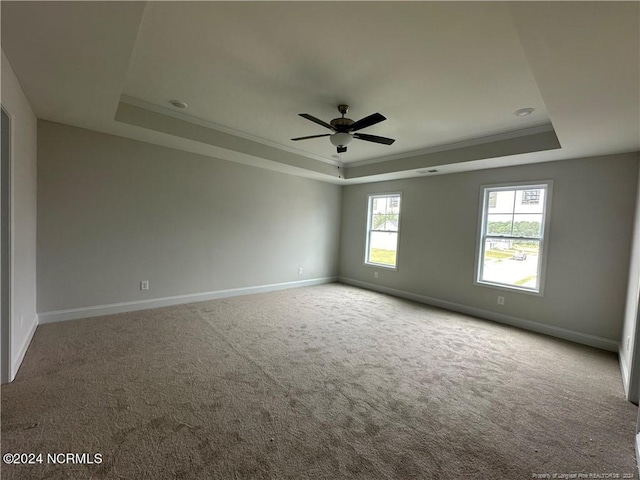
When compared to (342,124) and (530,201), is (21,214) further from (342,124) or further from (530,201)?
(530,201)

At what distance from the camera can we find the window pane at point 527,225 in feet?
13.6

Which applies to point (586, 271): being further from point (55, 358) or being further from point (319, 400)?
point (55, 358)

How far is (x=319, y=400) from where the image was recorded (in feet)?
7.31

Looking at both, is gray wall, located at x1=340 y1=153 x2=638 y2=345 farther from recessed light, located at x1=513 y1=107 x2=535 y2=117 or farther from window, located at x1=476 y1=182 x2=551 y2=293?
recessed light, located at x1=513 y1=107 x2=535 y2=117

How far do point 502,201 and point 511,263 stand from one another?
99 cm

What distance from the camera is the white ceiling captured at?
1.65 m

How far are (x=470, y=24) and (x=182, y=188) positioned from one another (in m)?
4.15

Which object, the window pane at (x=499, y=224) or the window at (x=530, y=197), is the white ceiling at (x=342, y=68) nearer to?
the window at (x=530, y=197)

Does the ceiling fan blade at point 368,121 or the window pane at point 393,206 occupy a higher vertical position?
the ceiling fan blade at point 368,121

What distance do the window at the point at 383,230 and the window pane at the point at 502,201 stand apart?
1.72 metres

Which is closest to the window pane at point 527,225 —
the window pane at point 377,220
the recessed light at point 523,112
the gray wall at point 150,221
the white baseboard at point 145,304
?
the recessed light at point 523,112

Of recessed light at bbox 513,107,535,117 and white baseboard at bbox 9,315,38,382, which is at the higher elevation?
recessed light at bbox 513,107,535,117

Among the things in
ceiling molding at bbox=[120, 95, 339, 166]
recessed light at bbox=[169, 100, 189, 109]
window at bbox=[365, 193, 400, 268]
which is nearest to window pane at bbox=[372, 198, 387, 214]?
window at bbox=[365, 193, 400, 268]

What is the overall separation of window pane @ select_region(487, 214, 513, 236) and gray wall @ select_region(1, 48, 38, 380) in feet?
18.8
